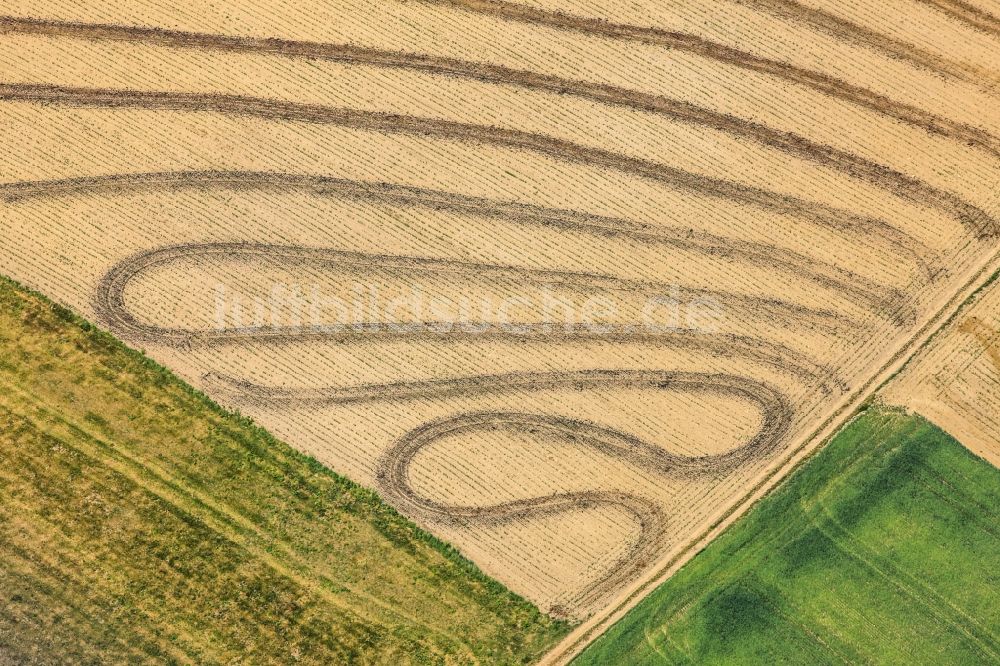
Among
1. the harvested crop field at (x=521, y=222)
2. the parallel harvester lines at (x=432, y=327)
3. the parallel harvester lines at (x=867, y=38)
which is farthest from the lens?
the parallel harvester lines at (x=867, y=38)

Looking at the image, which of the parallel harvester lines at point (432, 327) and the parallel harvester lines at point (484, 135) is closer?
the parallel harvester lines at point (432, 327)

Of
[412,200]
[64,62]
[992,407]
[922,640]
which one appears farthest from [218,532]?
[992,407]

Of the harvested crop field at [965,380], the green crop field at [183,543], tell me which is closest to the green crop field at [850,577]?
the harvested crop field at [965,380]

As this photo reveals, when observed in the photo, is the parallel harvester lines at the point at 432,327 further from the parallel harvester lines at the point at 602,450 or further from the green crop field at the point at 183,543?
the green crop field at the point at 183,543

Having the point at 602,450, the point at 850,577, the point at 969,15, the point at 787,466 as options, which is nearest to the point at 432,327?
the point at 602,450

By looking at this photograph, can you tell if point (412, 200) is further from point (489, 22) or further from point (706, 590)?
point (706, 590)

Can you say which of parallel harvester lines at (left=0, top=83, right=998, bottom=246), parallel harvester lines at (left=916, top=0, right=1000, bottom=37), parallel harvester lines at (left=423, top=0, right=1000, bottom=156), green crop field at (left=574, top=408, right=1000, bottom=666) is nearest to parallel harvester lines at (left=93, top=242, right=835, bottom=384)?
parallel harvester lines at (left=0, top=83, right=998, bottom=246)
